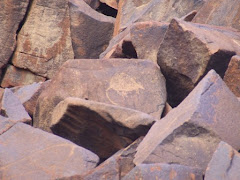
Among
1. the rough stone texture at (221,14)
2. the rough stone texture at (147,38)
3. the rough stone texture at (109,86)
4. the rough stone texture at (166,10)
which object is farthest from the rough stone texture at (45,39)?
the rough stone texture at (109,86)

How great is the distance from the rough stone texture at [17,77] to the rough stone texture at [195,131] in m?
4.55

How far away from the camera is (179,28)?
13.5 feet

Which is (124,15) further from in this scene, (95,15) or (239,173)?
(239,173)

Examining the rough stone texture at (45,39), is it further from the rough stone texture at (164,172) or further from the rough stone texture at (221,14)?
the rough stone texture at (164,172)

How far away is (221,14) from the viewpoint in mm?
5508

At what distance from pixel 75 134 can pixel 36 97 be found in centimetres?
108

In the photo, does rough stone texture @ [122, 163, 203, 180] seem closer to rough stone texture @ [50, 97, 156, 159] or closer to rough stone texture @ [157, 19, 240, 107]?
rough stone texture @ [50, 97, 156, 159]

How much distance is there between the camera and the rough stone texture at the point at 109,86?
4039 mm

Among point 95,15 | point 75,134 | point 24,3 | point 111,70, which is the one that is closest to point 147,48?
point 111,70

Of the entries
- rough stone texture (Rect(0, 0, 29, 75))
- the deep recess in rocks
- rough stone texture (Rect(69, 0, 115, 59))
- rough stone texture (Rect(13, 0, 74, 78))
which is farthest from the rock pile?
the deep recess in rocks

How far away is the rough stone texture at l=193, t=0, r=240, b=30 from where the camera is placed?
5191mm

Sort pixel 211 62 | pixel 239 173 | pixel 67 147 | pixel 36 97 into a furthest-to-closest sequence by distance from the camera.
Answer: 1. pixel 36 97
2. pixel 211 62
3. pixel 67 147
4. pixel 239 173

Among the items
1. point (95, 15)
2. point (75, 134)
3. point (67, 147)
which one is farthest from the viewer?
point (95, 15)

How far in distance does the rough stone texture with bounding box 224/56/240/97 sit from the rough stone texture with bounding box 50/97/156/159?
73cm
